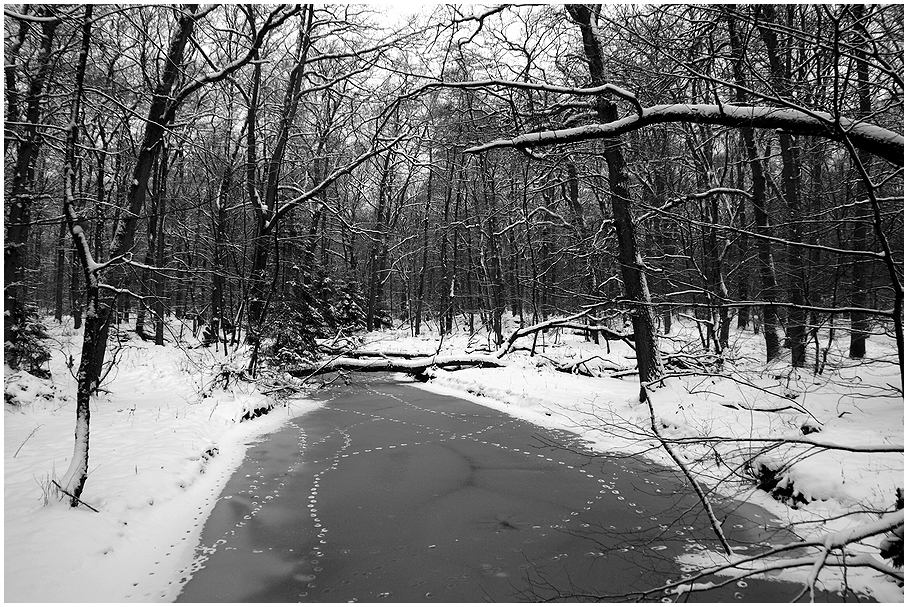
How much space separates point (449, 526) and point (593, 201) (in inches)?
711

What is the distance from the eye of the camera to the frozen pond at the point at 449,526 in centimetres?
455

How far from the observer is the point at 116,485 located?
5812mm

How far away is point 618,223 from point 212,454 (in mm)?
8836

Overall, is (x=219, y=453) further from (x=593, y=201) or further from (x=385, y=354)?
(x=593, y=201)

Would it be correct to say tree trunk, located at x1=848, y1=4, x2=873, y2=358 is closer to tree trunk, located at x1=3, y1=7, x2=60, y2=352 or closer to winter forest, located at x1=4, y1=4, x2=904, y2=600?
winter forest, located at x1=4, y1=4, x2=904, y2=600

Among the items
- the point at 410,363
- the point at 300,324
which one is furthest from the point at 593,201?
the point at 300,324

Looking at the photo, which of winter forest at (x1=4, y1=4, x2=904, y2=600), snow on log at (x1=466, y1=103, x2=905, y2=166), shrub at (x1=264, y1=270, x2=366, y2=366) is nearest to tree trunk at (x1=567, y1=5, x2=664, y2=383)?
winter forest at (x1=4, y1=4, x2=904, y2=600)

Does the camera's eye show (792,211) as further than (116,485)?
Yes

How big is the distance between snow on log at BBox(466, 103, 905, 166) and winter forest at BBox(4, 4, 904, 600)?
0.07 ft

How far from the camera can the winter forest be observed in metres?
3.96

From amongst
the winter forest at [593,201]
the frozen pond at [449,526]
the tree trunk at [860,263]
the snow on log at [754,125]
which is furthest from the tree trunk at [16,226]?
the tree trunk at [860,263]

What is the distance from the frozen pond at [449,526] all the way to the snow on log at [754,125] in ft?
10.5

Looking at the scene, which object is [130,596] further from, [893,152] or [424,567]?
[893,152]

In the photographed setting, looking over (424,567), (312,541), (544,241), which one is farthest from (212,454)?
(544,241)
